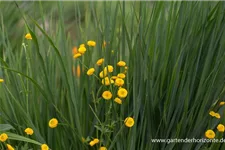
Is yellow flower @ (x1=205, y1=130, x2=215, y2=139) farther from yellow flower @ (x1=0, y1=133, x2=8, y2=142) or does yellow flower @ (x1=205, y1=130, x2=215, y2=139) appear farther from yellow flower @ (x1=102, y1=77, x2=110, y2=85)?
yellow flower @ (x1=0, y1=133, x2=8, y2=142)

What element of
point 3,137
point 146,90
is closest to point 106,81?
point 146,90

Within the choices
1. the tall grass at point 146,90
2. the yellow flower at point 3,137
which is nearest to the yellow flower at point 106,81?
the tall grass at point 146,90

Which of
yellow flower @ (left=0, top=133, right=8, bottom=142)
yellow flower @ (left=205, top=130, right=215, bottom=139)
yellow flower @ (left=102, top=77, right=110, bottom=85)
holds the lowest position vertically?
yellow flower @ (left=0, top=133, right=8, bottom=142)

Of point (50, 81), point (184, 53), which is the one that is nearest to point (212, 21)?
point (184, 53)

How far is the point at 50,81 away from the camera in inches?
69.2

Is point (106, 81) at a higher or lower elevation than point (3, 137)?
higher

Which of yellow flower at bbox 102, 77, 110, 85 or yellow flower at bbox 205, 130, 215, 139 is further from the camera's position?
yellow flower at bbox 102, 77, 110, 85

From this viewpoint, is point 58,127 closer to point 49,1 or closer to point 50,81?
point 50,81

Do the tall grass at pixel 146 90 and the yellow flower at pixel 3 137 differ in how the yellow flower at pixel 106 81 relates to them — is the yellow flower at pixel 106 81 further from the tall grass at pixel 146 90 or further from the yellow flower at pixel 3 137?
the yellow flower at pixel 3 137

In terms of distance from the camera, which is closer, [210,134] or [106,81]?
[210,134]

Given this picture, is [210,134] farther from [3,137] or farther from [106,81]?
[3,137]

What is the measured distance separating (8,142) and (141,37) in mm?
673

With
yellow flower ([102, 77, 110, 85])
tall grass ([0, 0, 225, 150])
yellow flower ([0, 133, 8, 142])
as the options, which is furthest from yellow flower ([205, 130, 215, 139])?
yellow flower ([0, 133, 8, 142])

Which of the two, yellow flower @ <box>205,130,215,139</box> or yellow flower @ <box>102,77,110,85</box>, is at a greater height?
yellow flower @ <box>102,77,110,85</box>
